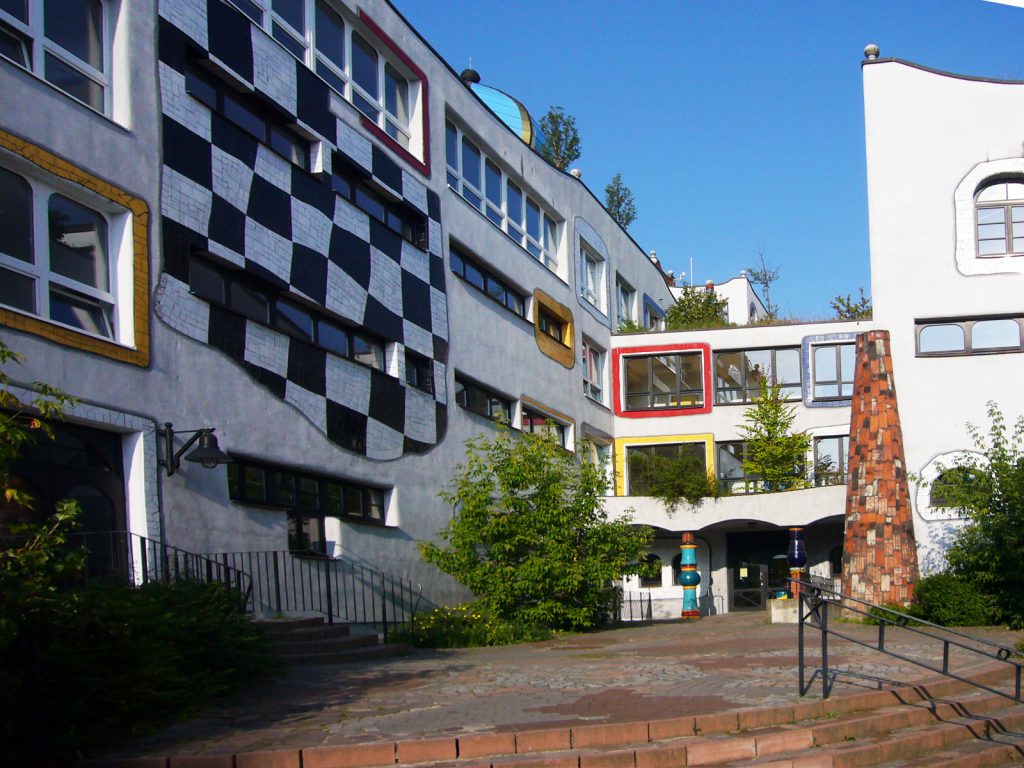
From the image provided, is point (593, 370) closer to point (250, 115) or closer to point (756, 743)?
point (250, 115)

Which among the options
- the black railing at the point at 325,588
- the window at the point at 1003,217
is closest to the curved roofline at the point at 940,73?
the window at the point at 1003,217

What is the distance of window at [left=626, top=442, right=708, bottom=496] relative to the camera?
1180 inches

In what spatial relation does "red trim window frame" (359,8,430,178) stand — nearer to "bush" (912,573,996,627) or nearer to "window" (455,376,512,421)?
"window" (455,376,512,421)

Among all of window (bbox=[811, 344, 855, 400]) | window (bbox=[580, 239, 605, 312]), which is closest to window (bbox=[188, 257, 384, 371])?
window (bbox=[580, 239, 605, 312])

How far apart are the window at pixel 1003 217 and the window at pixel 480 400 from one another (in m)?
10.0

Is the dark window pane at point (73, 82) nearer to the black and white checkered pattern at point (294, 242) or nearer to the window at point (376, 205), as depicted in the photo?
the black and white checkered pattern at point (294, 242)

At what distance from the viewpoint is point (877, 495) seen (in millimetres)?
22656

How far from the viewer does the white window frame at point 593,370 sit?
30.6m

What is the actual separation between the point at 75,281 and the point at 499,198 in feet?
46.9

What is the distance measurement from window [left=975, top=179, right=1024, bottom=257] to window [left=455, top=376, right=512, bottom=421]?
32.8 ft

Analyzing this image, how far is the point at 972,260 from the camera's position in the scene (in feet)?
78.1

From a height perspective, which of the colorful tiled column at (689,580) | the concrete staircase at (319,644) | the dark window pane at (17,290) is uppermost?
the dark window pane at (17,290)

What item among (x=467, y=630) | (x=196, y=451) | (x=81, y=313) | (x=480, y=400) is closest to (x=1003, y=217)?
(x=480, y=400)

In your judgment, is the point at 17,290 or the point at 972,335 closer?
the point at 17,290
